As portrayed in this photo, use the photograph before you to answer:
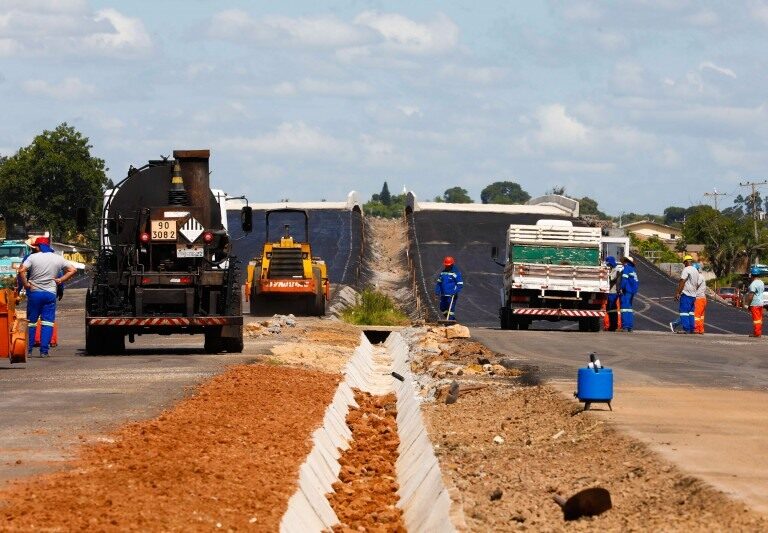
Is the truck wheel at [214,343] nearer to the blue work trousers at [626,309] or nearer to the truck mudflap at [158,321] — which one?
the truck mudflap at [158,321]

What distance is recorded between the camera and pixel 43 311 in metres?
22.0

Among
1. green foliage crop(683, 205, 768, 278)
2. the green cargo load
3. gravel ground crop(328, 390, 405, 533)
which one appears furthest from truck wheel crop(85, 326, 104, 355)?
green foliage crop(683, 205, 768, 278)

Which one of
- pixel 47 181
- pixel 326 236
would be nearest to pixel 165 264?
pixel 326 236

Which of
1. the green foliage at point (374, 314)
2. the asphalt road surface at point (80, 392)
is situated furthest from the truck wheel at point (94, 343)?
the green foliage at point (374, 314)

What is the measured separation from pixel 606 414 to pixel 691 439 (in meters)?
2.28

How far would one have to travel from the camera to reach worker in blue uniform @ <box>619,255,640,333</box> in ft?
120

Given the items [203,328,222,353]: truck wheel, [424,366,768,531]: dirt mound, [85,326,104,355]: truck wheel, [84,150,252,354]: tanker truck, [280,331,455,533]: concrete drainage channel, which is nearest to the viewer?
[424,366,768,531]: dirt mound

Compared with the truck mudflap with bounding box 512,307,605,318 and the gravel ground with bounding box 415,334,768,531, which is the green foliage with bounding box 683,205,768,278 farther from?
the gravel ground with bounding box 415,334,768,531

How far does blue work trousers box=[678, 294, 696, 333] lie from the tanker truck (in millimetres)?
14579

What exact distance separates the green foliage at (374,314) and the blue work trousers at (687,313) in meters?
8.94

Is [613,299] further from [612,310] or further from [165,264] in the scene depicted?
[165,264]

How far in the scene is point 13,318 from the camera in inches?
744

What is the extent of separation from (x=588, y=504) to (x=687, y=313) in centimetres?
2634

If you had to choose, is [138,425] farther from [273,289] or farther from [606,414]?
[273,289]
